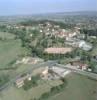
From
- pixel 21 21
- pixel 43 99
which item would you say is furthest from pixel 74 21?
pixel 43 99

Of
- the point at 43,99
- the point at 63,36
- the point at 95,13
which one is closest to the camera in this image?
the point at 95,13

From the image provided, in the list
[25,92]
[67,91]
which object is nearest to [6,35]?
[25,92]

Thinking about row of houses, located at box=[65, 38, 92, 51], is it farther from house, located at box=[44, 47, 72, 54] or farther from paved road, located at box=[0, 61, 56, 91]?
paved road, located at box=[0, 61, 56, 91]

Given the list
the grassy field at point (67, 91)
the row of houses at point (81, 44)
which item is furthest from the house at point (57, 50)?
the grassy field at point (67, 91)

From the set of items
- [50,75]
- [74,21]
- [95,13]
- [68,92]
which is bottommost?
[68,92]

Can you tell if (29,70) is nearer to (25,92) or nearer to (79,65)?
(25,92)

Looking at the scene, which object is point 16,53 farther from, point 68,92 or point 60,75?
point 68,92

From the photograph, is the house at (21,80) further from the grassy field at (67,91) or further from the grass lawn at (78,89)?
the grass lawn at (78,89)

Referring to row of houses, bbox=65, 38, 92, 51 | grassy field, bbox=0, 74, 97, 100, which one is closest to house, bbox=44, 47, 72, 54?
row of houses, bbox=65, 38, 92, 51
